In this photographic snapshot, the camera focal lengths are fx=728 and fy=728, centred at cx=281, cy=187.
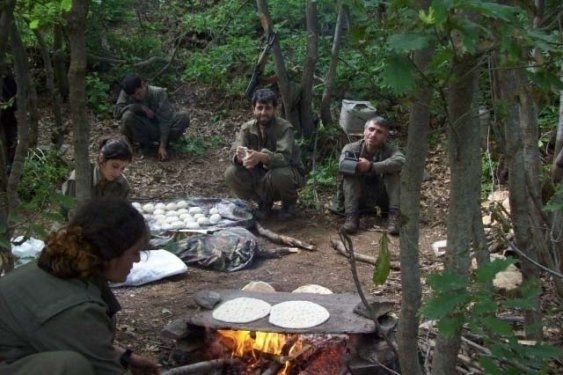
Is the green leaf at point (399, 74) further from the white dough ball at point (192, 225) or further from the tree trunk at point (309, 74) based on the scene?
the tree trunk at point (309, 74)

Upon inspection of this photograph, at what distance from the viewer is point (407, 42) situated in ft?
5.90

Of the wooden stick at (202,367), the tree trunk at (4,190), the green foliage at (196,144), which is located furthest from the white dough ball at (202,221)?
the green foliage at (196,144)

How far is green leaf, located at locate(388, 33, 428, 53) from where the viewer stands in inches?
70.1

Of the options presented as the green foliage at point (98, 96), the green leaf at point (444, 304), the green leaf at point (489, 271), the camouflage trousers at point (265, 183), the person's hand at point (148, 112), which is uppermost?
the green foliage at point (98, 96)

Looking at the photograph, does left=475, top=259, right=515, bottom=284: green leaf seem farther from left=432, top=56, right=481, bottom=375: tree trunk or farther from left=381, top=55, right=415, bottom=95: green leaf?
left=381, top=55, right=415, bottom=95: green leaf

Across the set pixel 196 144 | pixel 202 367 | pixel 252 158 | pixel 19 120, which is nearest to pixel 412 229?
pixel 202 367

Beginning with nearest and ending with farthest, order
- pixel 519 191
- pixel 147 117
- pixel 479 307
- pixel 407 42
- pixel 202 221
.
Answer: pixel 407 42 → pixel 479 307 → pixel 519 191 → pixel 202 221 → pixel 147 117

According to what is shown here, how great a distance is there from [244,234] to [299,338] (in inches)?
96.4

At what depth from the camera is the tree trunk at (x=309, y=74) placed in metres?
9.44

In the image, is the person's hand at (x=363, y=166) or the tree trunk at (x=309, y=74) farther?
the tree trunk at (x=309, y=74)

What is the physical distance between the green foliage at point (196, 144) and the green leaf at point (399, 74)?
8263mm

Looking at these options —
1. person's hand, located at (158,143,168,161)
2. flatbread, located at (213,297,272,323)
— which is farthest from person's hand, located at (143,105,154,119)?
flatbread, located at (213,297,272,323)

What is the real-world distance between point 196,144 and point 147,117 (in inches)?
35.6

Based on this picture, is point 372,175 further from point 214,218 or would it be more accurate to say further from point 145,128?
point 145,128
